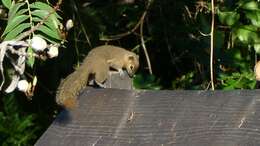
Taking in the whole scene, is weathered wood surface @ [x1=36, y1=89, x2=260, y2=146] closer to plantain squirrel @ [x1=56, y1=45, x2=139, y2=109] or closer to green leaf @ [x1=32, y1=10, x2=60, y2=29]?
plantain squirrel @ [x1=56, y1=45, x2=139, y2=109]

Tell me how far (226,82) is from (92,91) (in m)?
1.69

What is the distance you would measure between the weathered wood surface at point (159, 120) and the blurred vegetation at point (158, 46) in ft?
5.61

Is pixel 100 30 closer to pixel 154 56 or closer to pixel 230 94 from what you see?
pixel 154 56

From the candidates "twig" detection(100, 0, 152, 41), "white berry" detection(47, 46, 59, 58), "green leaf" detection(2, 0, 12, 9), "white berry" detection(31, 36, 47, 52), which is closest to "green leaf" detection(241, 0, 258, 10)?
"twig" detection(100, 0, 152, 41)

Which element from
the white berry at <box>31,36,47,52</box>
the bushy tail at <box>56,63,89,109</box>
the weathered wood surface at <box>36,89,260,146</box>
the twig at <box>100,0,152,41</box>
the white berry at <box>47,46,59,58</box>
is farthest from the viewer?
the twig at <box>100,0,152,41</box>

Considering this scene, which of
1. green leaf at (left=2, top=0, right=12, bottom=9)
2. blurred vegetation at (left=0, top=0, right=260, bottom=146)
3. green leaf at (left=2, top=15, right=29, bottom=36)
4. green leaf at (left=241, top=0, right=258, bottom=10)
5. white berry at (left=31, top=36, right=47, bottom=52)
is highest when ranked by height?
green leaf at (left=2, top=0, right=12, bottom=9)

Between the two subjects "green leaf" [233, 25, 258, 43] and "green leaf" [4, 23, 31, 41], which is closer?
"green leaf" [4, 23, 31, 41]

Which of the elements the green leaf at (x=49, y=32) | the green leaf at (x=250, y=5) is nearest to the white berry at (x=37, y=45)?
the green leaf at (x=49, y=32)

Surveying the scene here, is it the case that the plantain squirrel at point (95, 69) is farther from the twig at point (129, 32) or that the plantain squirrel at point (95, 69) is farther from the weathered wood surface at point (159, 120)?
the twig at point (129, 32)

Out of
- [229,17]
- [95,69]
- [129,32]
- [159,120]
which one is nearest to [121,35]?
[129,32]

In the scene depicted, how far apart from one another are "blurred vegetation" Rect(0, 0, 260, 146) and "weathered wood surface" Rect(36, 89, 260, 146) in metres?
1.71

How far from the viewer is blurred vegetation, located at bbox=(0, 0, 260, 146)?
15.5 feet

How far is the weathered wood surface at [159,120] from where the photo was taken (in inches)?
88.0

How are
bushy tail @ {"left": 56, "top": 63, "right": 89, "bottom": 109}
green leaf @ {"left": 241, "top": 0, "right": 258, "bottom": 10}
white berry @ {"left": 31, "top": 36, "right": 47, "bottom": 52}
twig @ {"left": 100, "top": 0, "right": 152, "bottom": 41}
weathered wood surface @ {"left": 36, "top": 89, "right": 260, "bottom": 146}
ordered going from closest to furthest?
weathered wood surface @ {"left": 36, "top": 89, "right": 260, "bottom": 146} → white berry @ {"left": 31, "top": 36, "right": 47, "bottom": 52} → bushy tail @ {"left": 56, "top": 63, "right": 89, "bottom": 109} → green leaf @ {"left": 241, "top": 0, "right": 258, "bottom": 10} → twig @ {"left": 100, "top": 0, "right": 152, "bottom": 41}
